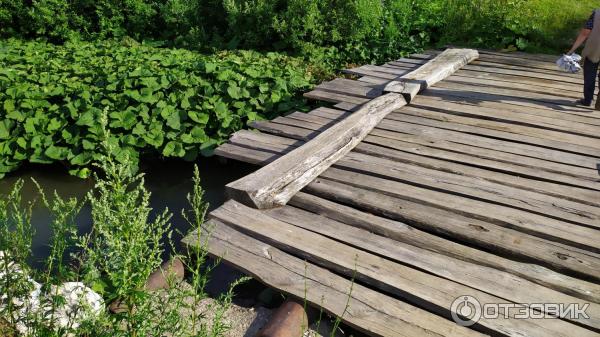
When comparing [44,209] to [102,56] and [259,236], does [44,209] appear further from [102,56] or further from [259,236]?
[259,236]

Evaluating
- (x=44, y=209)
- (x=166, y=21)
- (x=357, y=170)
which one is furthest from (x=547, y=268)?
(x=166, y=21)

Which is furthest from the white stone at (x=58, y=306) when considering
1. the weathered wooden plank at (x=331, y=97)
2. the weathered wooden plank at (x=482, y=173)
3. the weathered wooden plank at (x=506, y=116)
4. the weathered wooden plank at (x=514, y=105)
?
the weathered wooden plank at (x=514, y=105)

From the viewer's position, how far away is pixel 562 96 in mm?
6348

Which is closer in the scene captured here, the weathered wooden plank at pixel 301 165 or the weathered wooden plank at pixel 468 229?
the weathered wooden plank at pixel 468 229

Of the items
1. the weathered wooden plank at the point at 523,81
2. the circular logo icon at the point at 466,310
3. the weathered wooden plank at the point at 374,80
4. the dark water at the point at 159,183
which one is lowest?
the dark water at the point at 159,183

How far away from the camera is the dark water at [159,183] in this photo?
5539 millimetres

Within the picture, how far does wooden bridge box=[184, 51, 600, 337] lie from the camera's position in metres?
2.94

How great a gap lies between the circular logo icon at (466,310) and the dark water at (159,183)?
308 cm

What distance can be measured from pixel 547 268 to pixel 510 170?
1.39 m

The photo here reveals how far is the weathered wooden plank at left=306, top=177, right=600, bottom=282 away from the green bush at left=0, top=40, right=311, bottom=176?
7.94 feet

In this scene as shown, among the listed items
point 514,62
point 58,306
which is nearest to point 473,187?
point 58,306

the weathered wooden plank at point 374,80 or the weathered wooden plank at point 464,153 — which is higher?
the weathered wooden plank at point 374,80

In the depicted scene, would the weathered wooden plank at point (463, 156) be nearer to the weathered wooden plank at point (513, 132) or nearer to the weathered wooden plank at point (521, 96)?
the weathered wooden plank at point (513, 132)

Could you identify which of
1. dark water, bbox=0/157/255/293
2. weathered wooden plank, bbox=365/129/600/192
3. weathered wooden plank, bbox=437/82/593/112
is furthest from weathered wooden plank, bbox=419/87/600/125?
A: dark water, bbox=0/157/255/293
